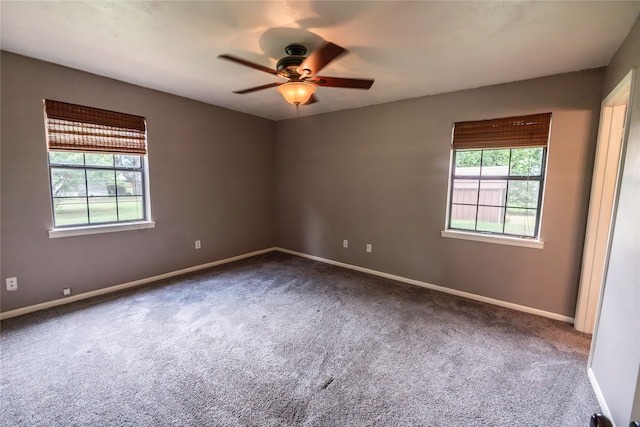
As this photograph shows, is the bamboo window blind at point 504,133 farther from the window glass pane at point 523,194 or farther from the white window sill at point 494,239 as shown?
the white window sill at point 494,239

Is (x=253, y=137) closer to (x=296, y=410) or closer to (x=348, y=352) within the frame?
(x=348, y=352)

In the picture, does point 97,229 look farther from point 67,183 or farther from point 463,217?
point 463,217

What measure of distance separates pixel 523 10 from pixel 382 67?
1116 mm

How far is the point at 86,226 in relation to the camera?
3.02 metres

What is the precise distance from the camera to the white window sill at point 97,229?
2819 millimetres

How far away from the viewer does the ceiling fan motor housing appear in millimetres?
2086

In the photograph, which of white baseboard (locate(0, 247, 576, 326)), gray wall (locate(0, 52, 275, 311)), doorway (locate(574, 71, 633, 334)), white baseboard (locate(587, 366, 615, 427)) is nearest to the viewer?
white baseboard (locate(587, 366, 615, 427))

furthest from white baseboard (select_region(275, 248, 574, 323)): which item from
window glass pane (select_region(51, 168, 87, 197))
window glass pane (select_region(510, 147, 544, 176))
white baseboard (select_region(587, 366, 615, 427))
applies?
window glass pane (select_region(51, 168, 87, 197))

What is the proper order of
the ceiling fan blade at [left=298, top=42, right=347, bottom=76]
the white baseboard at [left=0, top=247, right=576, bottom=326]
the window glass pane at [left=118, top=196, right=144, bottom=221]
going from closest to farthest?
1. the ceiling fan blade at [left=298, top=42, right=347, bottom=76]
2. the white baseboard at [left=0, top=247, right=576, bottom=326]
3. the window glass pane at [left=118, top=196, right=144, bottom=221]

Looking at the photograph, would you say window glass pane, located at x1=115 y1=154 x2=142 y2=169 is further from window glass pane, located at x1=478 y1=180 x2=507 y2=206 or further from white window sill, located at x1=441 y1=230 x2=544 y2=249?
window glass pane, located at x1=478 y1=180 x2=507 y2=206

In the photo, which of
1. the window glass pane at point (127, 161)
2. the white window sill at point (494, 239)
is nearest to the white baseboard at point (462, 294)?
the white window sill at point (494, 239)

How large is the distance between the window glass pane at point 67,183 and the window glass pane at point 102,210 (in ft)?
0.46

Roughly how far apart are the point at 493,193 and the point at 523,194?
0.27 meters

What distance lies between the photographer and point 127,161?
3.33 metres
